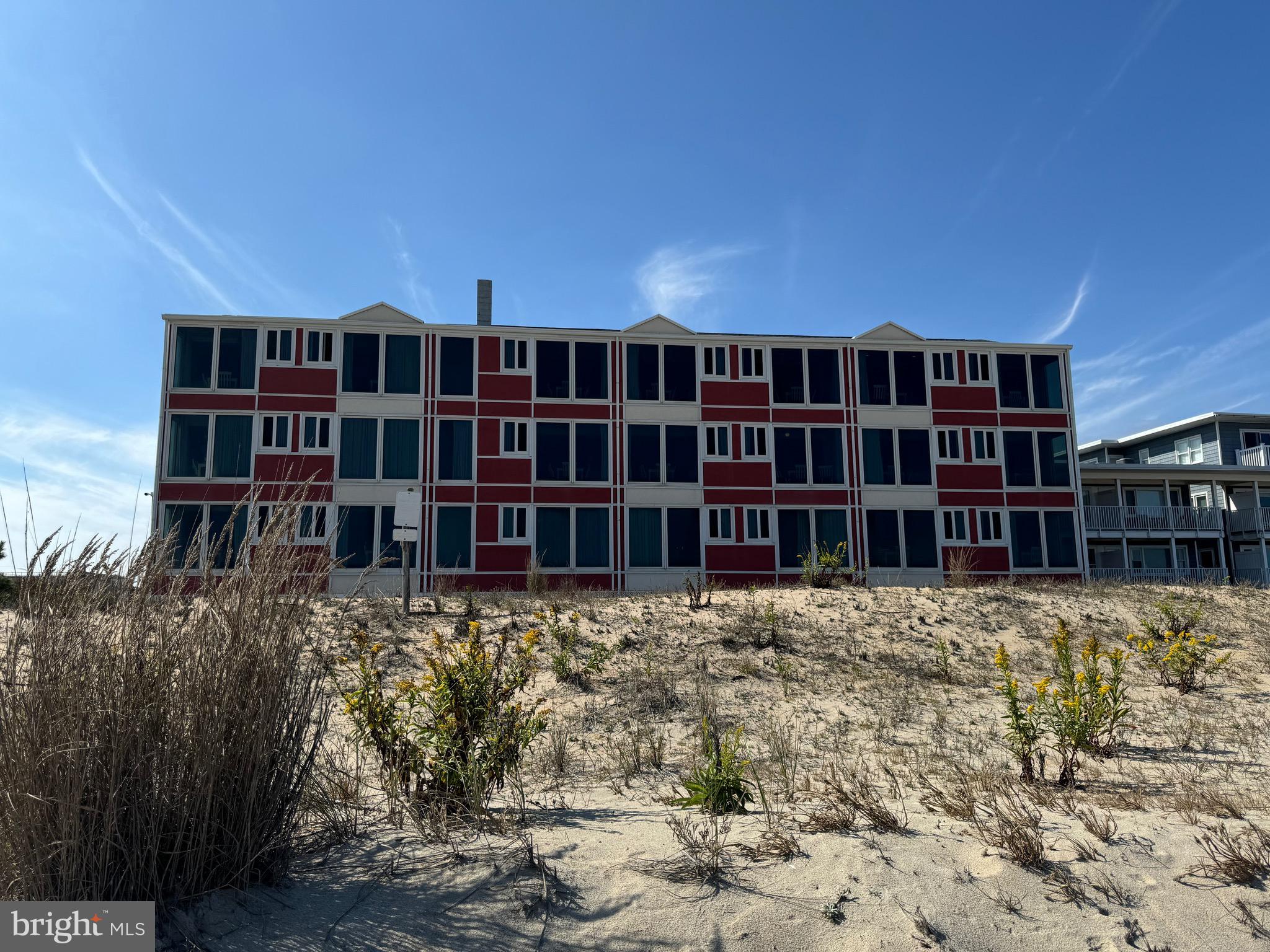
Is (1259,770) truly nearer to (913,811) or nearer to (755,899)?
(913,811)

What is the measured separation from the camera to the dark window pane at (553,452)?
28.1 meters

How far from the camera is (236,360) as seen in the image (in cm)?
2742

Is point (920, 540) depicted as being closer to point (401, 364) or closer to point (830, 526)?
point (830, 526)

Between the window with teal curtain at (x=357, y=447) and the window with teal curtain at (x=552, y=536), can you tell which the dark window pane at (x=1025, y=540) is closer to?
the window with teal curtain at (x=552, y=536)

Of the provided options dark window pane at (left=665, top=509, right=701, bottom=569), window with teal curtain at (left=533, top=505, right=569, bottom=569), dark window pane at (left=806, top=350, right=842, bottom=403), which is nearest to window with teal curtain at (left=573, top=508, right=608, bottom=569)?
window with teal curtain at (left=533, top=505, right=569, bottom=569)

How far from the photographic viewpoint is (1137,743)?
7922 mm

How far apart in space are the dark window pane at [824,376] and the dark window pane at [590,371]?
7.24 m

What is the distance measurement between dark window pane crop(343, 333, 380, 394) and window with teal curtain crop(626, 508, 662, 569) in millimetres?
9426

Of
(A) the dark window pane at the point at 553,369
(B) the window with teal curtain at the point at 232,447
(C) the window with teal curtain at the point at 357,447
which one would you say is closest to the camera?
(B) the window with teal curtain at the point at 232,447

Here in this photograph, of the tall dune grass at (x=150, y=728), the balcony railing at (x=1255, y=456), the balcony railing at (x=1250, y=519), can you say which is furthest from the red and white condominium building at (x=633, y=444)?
the tall dune grass at (x=150, y=728)

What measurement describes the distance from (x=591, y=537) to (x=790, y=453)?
24.8 ft

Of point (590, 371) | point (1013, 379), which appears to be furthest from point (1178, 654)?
point (1013, 379)

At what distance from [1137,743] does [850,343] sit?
77.4 feet

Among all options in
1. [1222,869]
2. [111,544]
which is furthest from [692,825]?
[111,544]
